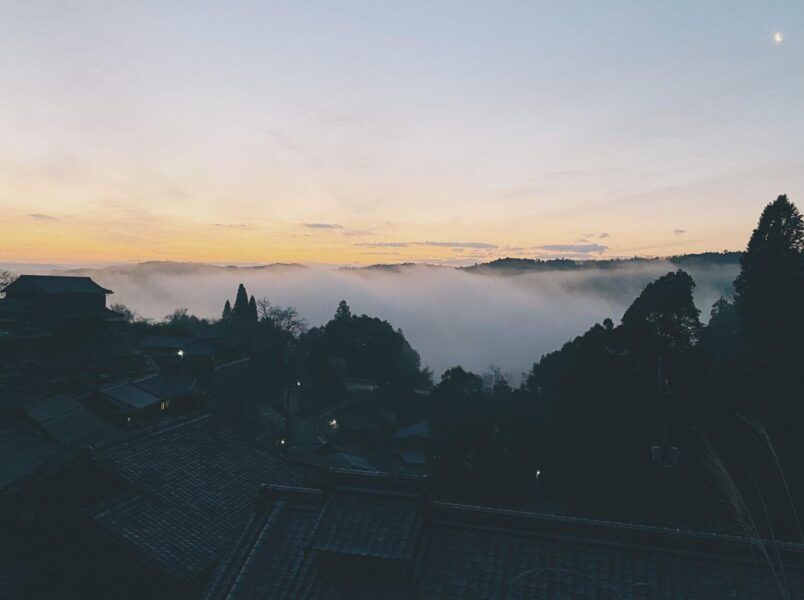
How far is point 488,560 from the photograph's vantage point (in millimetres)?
10648

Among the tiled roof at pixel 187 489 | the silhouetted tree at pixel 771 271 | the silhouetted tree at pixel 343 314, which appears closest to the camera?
the tiled roof at pixel 187 489

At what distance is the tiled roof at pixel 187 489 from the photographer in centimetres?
1345

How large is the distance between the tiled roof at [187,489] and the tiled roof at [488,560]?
336 cm

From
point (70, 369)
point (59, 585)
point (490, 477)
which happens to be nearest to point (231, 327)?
point (70, 369)

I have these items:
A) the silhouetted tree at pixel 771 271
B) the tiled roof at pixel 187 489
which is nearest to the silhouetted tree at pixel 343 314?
the silhouetted tree at pixel 771 271

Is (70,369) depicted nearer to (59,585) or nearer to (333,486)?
(59,585)

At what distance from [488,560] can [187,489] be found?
10905 millimetres

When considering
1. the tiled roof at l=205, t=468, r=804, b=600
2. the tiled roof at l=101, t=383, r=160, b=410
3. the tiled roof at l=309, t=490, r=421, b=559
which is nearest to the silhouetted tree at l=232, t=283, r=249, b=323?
the tiled roof at l=101, t=383, r=160, b=410

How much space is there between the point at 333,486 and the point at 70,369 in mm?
51545

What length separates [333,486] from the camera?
11883 mm

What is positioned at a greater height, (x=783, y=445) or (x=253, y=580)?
(x=253, y=580)

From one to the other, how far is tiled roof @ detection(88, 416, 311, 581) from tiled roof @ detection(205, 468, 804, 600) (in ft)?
11.0

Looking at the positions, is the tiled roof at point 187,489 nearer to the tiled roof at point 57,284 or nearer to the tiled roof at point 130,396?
the tiled roof at point 130,396

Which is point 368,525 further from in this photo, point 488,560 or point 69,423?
point 69,423
